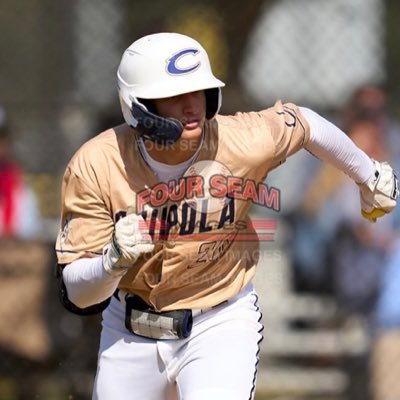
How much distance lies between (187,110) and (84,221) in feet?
1.57

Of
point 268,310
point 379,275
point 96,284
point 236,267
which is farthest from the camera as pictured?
point 268,310

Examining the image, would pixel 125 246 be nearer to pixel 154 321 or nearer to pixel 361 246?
pixel 154 321

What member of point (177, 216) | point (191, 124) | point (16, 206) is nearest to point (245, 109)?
point (16, 206)

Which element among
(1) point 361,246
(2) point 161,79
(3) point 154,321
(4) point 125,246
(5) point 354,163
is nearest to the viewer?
(4) point 125,246

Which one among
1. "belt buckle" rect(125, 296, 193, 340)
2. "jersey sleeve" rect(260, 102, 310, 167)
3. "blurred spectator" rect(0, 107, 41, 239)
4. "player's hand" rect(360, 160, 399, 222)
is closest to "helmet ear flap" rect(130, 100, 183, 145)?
"jersey sleeve" rect(260, 102, 310, 167)

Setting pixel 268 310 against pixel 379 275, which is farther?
pixel 268 310

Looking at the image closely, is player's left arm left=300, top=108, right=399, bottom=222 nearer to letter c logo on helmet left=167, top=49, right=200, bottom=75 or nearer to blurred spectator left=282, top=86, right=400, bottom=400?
letter c logo on helmet left=167, top=49, right=200, bottom=75

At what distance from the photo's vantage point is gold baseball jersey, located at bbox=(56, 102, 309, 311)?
383 cm

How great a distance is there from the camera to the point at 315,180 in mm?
6555

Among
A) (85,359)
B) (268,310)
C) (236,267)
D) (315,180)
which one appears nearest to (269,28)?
(315,180)

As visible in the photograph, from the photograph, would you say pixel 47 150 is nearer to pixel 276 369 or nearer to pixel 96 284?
pixel 276 369

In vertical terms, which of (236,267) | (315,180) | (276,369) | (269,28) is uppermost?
(269,28)

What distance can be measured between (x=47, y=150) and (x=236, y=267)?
2931 mm

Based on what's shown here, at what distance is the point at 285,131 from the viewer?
4027mm
